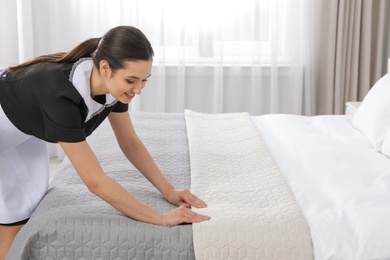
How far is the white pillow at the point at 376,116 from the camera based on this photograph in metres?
2.84

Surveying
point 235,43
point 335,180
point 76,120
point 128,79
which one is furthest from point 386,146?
point 235,43

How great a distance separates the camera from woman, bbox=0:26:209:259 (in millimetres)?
1956

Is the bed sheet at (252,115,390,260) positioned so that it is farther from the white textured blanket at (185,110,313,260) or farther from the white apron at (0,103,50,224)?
the white apron at (0,103,50,224)

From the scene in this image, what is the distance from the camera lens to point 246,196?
2.22 metres

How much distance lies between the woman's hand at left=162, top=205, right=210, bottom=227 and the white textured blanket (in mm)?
29

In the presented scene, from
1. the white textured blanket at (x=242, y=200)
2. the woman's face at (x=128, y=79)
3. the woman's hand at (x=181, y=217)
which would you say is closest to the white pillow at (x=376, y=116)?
the white textured blanket at (x=242, y=200)

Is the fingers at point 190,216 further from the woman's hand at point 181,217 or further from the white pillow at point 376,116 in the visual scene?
the white pillow at point 376,116

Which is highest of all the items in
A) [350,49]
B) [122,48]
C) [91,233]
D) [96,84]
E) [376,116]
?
[122,48]

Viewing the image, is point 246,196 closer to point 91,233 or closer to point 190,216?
point 190,216

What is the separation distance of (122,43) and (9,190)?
611mm

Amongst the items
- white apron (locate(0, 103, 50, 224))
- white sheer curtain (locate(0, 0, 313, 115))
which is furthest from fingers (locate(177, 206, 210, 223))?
white sheer curtain (locate(0, 0, 313, 115))

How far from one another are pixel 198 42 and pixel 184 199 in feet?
8.06

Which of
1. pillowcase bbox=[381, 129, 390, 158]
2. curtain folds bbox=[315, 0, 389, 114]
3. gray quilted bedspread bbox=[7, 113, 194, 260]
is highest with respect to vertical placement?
curtain folds bbox=[315, 0, 389, 114]

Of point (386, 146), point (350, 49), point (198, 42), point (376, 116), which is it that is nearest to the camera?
point (386, 146)
